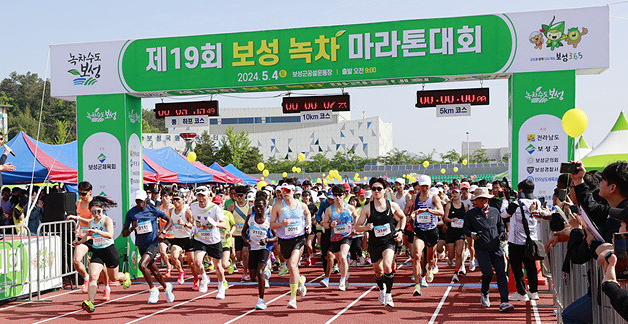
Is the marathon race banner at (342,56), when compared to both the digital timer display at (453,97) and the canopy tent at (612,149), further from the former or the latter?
the canopy tent at (612,149)

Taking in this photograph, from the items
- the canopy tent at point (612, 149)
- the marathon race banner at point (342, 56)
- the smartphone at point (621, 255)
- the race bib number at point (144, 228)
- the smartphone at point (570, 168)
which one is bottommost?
the race bib number at point (144, 228)

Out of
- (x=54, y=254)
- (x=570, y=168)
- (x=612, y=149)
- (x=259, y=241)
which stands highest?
(x=612, y=149)

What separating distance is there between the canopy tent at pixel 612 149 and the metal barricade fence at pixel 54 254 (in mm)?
16972

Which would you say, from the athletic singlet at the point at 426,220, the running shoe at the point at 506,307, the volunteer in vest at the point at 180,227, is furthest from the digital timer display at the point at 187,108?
the running shoe at the point at 506,307

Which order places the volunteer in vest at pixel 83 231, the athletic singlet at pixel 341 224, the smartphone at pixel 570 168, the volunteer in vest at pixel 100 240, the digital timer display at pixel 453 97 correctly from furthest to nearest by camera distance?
the digital timer display at pixel 453 97 → the athletic singlet at pixel 341 224 → the volunteer in vest at pixel 83 231 → the volunteer in vest at pixel 100 240 → the smartphone at pixel 570 168

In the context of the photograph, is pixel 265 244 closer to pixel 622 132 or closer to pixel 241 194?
pixel 241 194

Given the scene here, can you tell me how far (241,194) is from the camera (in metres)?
13.8

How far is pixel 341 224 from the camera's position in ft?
39.3

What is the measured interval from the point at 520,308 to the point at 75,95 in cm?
1073

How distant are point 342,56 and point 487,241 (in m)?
5.18

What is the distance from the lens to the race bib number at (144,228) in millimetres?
11383

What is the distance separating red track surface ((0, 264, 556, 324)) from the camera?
9359mm

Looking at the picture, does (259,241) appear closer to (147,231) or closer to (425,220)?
(147,231)

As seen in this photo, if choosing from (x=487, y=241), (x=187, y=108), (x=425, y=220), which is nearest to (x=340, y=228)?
(x=425, y=220)
